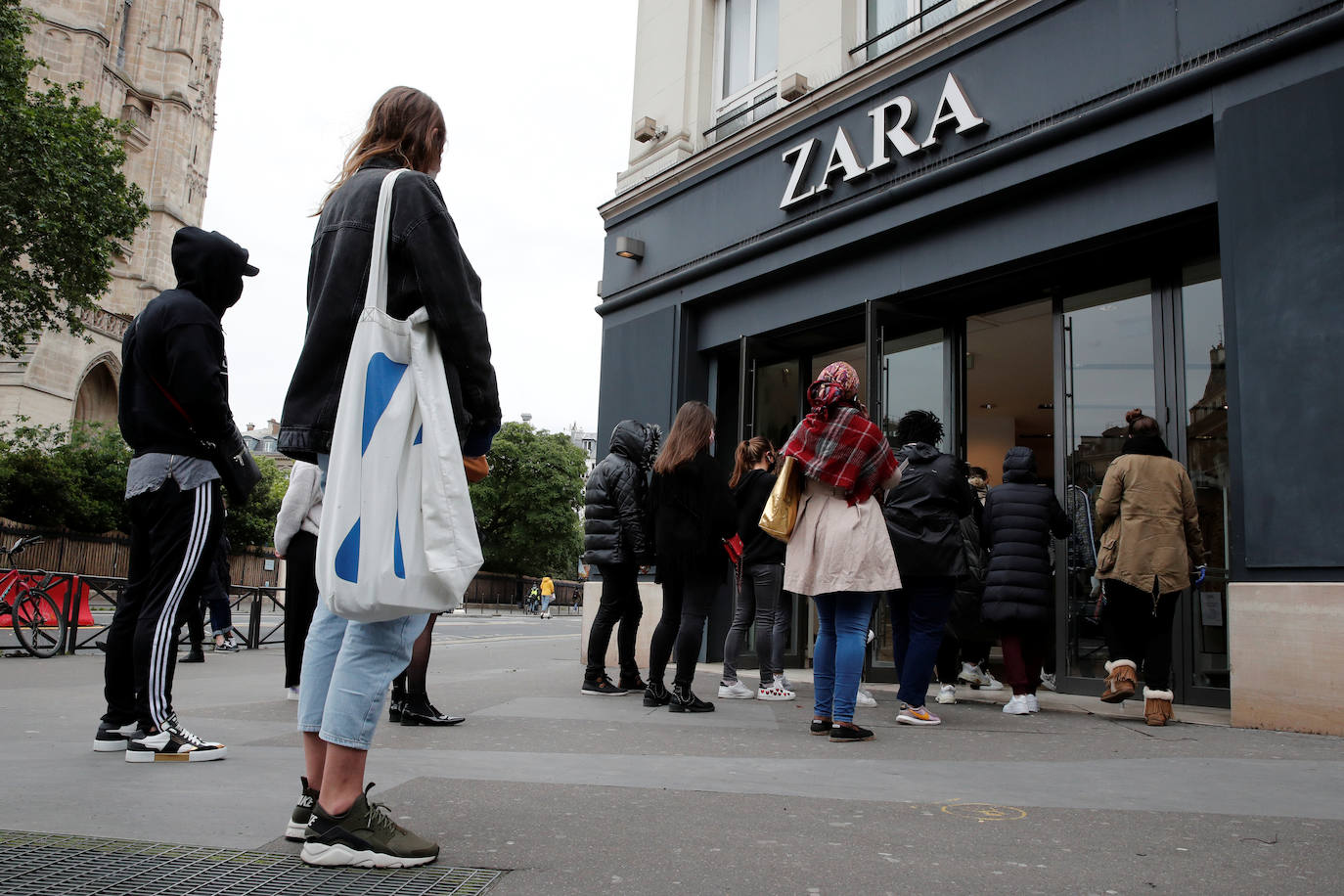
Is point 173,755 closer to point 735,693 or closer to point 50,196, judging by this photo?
point 735,693

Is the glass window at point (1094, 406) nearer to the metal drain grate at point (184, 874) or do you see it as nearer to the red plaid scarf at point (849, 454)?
the red plaid scarf at point (849, 454)

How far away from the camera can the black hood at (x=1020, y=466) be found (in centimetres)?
680

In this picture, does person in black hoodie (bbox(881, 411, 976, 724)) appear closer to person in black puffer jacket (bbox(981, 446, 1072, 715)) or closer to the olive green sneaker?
person in black puffer jacket (bbox(981, 446, 1072, 715))

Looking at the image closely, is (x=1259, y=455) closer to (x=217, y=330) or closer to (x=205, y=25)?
(x=217, y=330)

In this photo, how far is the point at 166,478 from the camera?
4012mm

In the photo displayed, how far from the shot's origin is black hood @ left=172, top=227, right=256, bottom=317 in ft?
13.6

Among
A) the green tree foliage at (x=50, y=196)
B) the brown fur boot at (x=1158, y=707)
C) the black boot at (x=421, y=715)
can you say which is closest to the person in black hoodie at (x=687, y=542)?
the black boot at (x=421, y=715)

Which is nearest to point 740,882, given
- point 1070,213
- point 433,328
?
point 433,328

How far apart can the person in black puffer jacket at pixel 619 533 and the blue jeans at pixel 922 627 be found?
6.02 ft

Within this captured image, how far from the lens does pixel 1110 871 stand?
246 cm

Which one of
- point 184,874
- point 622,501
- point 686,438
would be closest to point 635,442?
point 622,501

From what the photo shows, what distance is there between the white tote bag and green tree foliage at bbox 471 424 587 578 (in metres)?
57.3

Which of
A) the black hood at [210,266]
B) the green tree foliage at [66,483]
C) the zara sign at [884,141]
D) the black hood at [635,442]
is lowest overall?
the black hood at [635,442]

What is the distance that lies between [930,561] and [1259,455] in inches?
82.0
